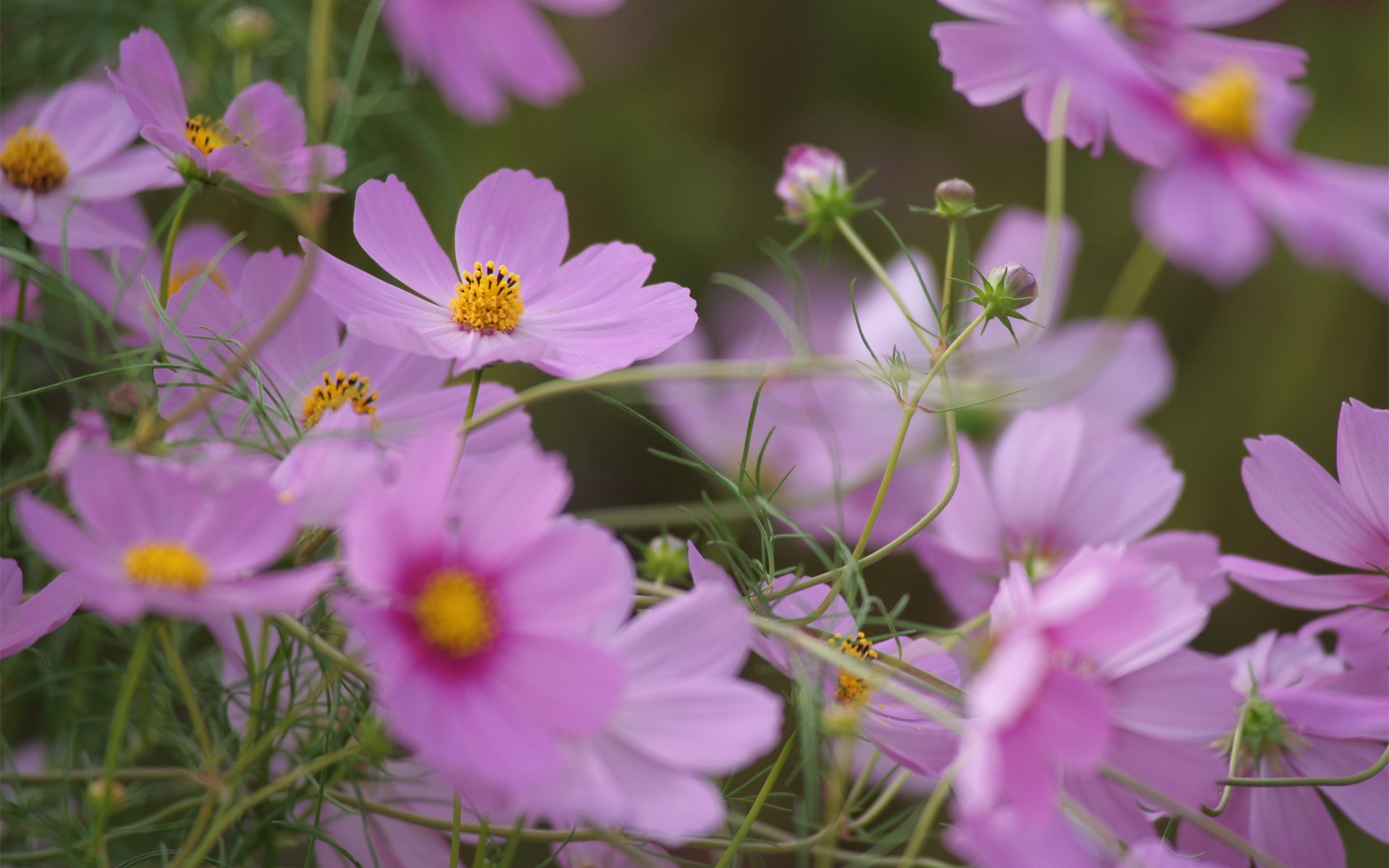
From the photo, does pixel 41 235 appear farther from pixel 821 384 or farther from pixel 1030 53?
pixel 821 384

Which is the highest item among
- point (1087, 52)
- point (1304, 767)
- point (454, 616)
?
point (1087, 52)

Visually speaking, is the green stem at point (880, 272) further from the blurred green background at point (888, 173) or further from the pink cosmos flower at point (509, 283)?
the blurred green background at point (888, 173)

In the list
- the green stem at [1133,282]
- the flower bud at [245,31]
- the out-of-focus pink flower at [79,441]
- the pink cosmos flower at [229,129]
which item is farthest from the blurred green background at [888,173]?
the out-of-focus pink flower at [79,441]

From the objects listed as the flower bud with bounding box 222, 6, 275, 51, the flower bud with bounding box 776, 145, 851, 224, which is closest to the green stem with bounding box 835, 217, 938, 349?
the flower bud with bounding box 776, 145, 851, 224

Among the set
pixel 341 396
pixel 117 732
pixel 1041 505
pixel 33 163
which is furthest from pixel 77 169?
pixel 1041 505

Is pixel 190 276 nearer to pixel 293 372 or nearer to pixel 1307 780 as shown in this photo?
pixel 293 372

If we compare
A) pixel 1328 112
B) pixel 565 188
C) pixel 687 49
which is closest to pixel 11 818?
pixel 565 188
